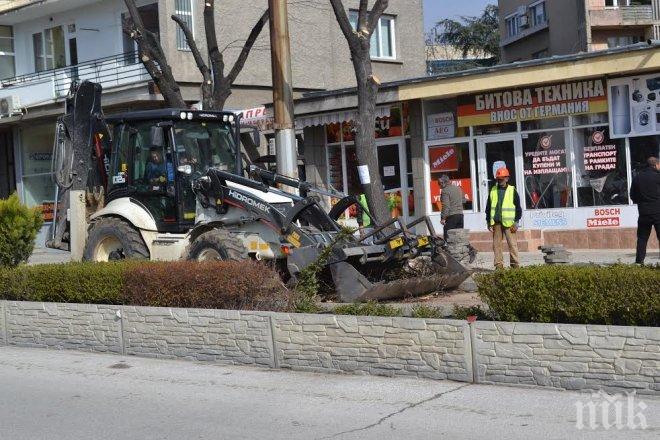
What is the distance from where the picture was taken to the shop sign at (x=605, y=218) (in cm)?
1930

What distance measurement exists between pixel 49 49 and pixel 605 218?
1966 centimetres

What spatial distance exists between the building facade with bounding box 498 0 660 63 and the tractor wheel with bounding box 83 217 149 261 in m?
24.5

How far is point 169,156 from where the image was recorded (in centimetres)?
1402

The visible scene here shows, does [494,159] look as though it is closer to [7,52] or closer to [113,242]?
[113,242]

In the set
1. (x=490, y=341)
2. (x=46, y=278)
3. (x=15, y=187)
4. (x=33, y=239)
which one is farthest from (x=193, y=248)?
(x=15, y=187)

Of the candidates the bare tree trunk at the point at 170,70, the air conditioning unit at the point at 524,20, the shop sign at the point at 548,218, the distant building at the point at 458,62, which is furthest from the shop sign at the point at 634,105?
the distant building at the point at 458,62

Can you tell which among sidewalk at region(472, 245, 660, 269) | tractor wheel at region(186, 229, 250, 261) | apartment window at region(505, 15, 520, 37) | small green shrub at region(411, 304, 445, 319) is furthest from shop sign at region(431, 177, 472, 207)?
apartment window at region(505, 15, 520, 37)

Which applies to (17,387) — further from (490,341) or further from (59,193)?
(59,193)

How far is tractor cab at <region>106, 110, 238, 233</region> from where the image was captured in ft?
45.8

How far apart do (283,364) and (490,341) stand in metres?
2.40

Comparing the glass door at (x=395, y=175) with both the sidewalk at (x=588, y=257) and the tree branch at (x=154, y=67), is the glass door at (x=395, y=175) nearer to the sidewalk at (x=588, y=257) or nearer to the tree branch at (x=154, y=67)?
the sidewalk at (x=588, y=257)

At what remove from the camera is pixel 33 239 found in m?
15.0

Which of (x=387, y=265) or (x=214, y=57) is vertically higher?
(x=214, y=57)

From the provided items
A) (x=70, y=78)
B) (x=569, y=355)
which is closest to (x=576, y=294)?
(x=569, y=355)
